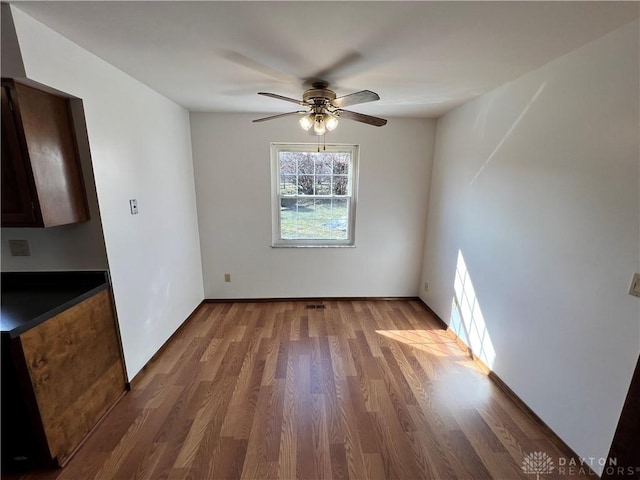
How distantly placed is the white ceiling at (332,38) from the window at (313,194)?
1077 millimetres

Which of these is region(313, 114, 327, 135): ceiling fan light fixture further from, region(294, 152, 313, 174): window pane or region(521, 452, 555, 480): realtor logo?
region(521, 452, 555, 480): realtor logo

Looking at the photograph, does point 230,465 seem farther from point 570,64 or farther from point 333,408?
point 570,64

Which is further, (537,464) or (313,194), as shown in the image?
(313,194)

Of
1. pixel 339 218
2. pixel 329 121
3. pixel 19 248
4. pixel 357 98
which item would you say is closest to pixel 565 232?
pixel 357 98

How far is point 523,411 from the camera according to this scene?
5.91 ft

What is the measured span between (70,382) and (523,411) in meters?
2.87

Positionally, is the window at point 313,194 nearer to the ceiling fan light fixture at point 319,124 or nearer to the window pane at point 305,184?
the window pane at point 305,184

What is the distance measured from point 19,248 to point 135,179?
0.81 metres

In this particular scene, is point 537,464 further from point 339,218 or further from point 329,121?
A: point 339,218

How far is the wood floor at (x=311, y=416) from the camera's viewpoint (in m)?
1.43

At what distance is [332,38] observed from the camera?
1.38 metres

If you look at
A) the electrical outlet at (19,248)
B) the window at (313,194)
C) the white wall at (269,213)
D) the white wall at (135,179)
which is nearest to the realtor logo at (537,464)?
the white wall at (269,213)

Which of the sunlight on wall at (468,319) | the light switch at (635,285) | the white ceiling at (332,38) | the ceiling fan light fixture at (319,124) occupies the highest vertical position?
the white ceiling at (332,38)

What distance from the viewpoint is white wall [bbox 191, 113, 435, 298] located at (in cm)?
300
